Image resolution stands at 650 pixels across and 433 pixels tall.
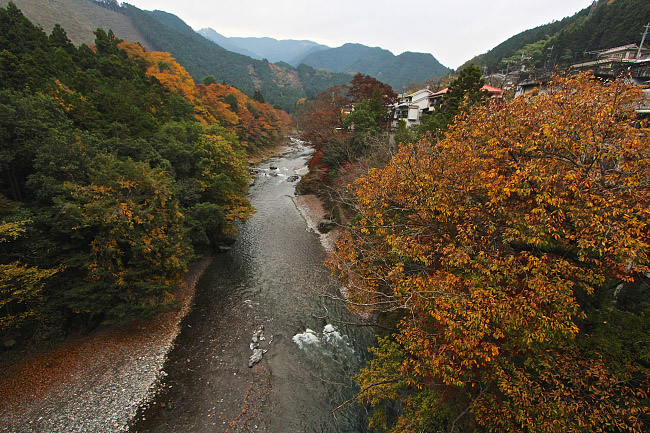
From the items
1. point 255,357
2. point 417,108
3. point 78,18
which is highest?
point 78,18

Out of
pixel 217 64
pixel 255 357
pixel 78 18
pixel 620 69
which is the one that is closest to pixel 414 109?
pixel 620 69

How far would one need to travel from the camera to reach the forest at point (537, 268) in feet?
18.5

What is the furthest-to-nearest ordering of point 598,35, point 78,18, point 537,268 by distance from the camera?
point 78,18 < point 598,35 < point 537,268

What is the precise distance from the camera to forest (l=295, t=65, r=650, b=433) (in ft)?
18.5

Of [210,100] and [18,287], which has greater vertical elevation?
[210,100]

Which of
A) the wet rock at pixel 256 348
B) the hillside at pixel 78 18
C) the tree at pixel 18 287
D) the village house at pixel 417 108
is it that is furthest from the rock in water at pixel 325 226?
the hillside at pixel 78 18

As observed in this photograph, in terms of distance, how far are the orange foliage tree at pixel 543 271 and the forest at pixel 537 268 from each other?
0.12 feet

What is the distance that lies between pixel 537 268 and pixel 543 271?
1.21ft

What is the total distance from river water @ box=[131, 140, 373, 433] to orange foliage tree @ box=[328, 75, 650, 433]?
4.23 metres

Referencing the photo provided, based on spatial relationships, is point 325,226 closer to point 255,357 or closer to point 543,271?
point 255,357

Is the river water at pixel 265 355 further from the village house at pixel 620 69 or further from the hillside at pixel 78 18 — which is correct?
the hillside at pixel 78 18

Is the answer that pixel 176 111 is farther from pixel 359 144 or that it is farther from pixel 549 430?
pixel 549 430

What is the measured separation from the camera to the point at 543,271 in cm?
640

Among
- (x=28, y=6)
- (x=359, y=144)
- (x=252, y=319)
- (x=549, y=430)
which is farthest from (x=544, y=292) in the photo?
(x=28, y=6)
